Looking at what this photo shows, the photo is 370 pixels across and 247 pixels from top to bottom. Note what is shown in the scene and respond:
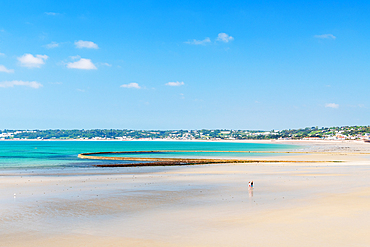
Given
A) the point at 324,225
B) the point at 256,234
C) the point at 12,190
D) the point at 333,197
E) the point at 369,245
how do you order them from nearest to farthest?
the point at 369,245
the point at 256,234
the point at 324,225
the point at 333,197
the point at 12,190

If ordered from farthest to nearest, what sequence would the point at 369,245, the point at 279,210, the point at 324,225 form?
the point at 279,210, the point at 324,225, the point at 369,245

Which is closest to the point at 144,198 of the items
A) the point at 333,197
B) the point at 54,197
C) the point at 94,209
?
the point at 94,209

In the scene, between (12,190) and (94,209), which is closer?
(94,209)

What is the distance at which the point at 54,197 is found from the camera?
2331 centimetres

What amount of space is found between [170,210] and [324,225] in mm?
8128

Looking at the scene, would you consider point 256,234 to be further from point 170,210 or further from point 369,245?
point 170,210

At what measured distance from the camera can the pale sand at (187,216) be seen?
528 inches

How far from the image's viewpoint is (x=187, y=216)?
1741 centimetres

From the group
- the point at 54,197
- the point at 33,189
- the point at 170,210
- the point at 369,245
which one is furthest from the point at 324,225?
the point at 33,189

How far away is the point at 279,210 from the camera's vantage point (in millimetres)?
18516

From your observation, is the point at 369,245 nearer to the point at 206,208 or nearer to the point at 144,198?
the point at 206,208

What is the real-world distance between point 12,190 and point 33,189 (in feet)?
5.17

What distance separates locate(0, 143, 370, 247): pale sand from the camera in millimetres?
13406

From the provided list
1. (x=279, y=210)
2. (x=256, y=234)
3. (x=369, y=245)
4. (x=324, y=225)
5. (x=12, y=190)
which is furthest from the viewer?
(x=12, y=190)
